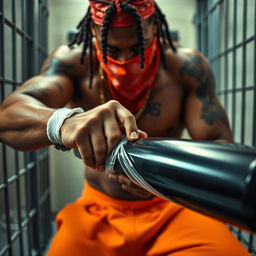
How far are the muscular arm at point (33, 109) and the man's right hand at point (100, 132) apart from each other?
0.51ft

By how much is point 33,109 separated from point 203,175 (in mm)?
472

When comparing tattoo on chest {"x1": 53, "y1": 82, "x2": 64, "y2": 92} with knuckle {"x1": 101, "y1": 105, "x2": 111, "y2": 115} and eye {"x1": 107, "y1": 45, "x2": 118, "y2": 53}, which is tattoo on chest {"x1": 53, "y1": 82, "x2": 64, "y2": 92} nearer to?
eye {"x1": 107, "y1": 45, "x2": 118, "y2": 53}

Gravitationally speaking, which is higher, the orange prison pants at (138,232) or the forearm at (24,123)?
the forearm at (24,123)

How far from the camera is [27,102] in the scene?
2.42ft

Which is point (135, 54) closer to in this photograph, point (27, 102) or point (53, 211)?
point (27, 102)

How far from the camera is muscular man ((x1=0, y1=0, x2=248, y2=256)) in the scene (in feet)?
2.54

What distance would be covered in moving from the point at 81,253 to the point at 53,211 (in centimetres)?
115

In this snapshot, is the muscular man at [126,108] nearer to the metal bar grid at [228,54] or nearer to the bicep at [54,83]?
the bicep at [54,83]

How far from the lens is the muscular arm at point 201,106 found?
3.22 feet

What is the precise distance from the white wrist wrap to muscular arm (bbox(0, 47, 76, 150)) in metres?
0.03

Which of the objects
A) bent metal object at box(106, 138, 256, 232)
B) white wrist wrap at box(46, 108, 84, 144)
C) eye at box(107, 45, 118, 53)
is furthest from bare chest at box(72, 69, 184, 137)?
bent metal object at box(106, 138, 256, 232)

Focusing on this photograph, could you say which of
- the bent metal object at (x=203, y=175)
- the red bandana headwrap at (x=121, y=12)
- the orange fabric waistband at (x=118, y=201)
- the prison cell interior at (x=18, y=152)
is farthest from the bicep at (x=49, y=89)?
the bent metal object at (x=203, y=175)

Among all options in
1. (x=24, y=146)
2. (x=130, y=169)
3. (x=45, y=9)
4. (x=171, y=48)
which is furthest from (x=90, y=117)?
(x=45, y=9)

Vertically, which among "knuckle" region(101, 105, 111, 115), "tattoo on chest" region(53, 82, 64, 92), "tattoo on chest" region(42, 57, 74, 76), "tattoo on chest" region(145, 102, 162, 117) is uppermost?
"tattoo on chest" region(42, 57, 74, 76)
